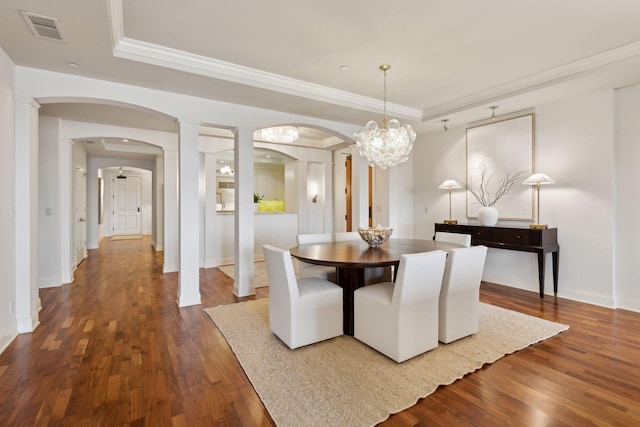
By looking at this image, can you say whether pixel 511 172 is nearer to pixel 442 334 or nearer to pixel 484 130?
pixel 484 130

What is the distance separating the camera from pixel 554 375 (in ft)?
7.12

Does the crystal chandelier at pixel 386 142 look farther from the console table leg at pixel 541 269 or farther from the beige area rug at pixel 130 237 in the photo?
the beige area rug at pixel 130 237

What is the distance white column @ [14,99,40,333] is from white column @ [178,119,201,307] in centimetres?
132

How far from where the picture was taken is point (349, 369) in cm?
223

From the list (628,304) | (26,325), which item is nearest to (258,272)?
(26,325)

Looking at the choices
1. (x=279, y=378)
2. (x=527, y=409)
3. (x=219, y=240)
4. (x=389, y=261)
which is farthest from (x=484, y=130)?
(x=219, y=240)

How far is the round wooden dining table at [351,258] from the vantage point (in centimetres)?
245

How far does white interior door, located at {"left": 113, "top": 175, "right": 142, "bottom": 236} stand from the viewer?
452 inches

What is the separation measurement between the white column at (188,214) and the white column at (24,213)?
4.32 ft

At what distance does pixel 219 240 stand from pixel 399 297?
468cm

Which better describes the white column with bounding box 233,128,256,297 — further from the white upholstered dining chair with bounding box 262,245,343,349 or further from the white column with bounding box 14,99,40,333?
the white column with bounding box 14,99,40,333

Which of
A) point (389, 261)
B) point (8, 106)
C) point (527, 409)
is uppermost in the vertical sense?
point (8, 106)

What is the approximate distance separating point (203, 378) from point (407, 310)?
4.94 ft

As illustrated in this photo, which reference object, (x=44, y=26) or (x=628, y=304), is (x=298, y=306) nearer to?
(x=44, y=26)
